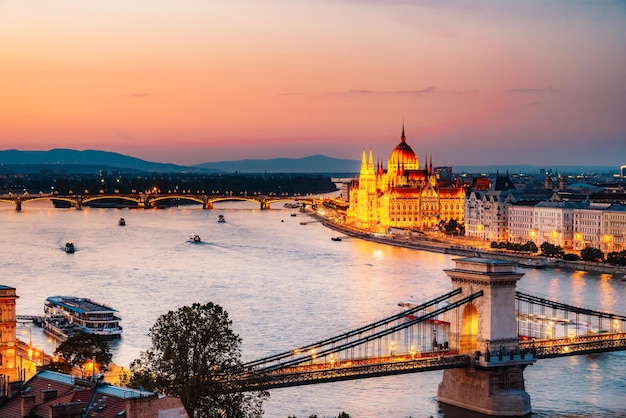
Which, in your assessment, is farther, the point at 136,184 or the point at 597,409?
the point at 136,184

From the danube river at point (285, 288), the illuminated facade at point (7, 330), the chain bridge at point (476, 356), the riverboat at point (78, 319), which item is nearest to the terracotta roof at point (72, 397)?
the chain bridge at point (476, 356)

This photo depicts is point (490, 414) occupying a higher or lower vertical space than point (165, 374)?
lower

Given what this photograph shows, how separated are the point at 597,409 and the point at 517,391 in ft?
4.14

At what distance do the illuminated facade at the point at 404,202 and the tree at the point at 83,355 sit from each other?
4350cm

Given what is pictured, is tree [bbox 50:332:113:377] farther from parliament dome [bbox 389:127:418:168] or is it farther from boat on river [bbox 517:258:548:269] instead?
parliament dome [bbox 389:127:418:168]

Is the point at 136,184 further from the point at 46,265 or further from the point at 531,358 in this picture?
the point at 531,358

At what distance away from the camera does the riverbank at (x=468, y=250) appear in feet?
119

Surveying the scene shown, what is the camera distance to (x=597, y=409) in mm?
15359

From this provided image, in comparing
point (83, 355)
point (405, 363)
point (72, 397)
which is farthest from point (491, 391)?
point (72, 397)

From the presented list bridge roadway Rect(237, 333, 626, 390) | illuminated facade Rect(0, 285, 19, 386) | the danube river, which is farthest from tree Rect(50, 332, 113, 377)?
bridge roadway Rect(237, 333, 626, 390)

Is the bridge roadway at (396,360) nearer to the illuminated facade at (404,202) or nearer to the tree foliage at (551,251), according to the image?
the tree foliage at (551,251)

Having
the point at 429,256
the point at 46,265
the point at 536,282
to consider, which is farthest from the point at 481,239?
the point at 46,265

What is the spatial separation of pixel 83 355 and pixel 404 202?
48.3 m

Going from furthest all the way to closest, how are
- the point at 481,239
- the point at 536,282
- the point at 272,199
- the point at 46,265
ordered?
the point at 272,199
the point at 481,239
the point at 46,265
the point at 536,282
